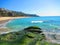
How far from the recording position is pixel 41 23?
5.44 ft

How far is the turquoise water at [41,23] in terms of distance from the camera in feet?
5.48

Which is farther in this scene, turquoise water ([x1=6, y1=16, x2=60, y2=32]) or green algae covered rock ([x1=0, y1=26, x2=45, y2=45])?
turquoise water ([x1=6, y1=16, x2=60, y2=32])

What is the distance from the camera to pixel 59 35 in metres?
1.63

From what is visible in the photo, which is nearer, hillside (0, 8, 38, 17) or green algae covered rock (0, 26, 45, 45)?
green algae covered rock (0, 26, 45, 45)

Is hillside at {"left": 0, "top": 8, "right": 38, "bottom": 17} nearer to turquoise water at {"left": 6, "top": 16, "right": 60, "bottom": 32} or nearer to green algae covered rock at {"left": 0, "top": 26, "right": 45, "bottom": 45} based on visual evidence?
turquoise water at {"left": 6, "top": 16, "right": 60, "bottom": 32}

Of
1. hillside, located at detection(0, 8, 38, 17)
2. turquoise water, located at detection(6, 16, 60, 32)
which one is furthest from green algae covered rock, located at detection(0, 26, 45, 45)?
hillside, located at detection(0, 8, 38, 17)

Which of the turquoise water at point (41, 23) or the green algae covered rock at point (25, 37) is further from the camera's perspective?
the turquoise water at point (41, 23)

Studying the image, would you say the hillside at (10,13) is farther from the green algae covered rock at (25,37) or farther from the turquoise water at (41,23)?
the green algae covered rock at (25,37)

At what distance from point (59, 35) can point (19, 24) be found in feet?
1.70

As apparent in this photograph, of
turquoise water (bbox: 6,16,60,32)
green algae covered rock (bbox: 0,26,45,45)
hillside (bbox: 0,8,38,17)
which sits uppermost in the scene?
hillside (bbox: 0,8,38,17)

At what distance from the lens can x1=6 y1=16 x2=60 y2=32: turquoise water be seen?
1672 millimetres

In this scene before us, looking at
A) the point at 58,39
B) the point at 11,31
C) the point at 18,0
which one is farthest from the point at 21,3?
the point at 58,39

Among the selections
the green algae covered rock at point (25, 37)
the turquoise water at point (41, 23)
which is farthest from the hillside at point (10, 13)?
the green algae covered rock at point (25, 37)

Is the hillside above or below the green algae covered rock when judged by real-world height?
above
